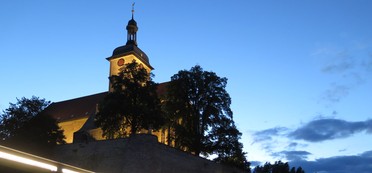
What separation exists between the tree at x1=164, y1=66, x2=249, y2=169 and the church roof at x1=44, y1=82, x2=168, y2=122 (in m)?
11.8

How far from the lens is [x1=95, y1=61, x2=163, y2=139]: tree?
1583 inches

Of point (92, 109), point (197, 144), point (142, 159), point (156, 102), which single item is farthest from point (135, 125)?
point (92, 109)

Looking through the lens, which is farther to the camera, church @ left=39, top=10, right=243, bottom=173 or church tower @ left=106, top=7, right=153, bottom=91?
church tower @ left=106, top=7, right=153, bottom=91

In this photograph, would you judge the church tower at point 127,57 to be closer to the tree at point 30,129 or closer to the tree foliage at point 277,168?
the tree at point 30,129

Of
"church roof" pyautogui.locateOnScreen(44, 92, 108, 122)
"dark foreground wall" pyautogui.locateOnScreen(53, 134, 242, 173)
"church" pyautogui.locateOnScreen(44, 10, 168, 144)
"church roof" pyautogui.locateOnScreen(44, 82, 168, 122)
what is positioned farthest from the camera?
"church roof" pyautogui.locateOnScreen(44, 92, 108, 122)

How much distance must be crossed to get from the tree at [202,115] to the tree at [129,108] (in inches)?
88.4

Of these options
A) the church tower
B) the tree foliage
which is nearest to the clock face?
the church tower

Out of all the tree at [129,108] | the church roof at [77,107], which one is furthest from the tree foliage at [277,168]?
the tree at [129,108]

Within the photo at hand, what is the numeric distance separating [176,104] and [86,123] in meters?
14.8

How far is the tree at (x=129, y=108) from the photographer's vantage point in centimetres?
4022

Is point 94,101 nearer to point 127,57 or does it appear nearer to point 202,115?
point 127,57

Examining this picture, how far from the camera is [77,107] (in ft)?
201

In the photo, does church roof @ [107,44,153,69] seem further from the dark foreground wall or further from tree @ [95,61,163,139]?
the dark foreground wall

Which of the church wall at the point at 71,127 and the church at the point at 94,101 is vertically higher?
the church at the point at 94,101
